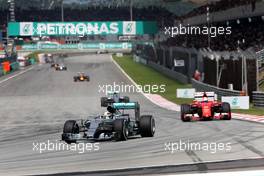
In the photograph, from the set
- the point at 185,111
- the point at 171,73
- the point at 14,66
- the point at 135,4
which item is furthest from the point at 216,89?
the point at 135,4

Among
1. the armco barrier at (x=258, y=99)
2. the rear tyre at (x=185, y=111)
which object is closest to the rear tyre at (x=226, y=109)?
the rear tyre at (x=185, y=111)

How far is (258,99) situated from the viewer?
27.8 metres

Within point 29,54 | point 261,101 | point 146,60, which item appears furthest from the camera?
point 29,54

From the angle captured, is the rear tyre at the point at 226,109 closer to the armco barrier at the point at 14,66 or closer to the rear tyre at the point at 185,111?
the rear tyre at the point at 185,111

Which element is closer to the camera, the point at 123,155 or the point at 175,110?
the point at 123,155

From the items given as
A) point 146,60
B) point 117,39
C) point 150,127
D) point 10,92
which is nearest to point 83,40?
point 117,39

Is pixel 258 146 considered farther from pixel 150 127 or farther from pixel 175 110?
pixel 175 110

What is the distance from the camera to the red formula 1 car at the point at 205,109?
21266mm

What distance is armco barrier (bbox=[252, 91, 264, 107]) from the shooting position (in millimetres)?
27531

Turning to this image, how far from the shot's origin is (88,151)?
15.0 meters

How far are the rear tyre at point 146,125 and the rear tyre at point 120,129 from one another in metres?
0.76

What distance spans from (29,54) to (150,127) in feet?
355

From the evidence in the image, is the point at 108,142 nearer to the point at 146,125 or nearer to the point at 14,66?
the point at 146,125

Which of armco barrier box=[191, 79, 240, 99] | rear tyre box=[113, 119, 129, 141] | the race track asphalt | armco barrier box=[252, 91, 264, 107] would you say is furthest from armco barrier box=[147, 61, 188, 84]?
rear tyre box=[113, 119, 129, 141]
